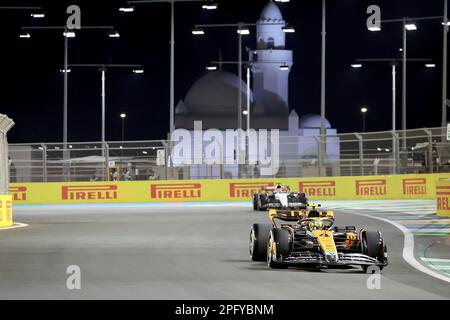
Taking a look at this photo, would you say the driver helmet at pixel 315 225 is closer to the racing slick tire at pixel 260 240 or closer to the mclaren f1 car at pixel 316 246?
the mclaren f1 car at pixel 316 246

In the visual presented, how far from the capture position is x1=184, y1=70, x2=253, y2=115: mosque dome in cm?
10381

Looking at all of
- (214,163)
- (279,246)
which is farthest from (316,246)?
(214,163)

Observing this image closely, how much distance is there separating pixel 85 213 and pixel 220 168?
10473mm

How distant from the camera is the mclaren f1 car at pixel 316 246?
1313cm

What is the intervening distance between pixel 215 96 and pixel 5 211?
79996 millimetres

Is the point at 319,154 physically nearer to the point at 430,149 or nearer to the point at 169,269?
the point at 430,149

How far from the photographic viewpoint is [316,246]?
1368 cm

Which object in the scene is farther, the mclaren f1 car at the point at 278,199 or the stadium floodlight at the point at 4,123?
the mclaren f1 car at the point at 278,199

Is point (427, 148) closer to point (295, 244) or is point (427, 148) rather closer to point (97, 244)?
point (97, 244)

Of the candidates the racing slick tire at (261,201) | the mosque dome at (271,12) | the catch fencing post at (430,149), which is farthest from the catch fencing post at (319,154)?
the mosque dome at (271,12)

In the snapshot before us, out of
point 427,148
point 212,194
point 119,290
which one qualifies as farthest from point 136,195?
point 119,290

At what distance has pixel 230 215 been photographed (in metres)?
28.3
